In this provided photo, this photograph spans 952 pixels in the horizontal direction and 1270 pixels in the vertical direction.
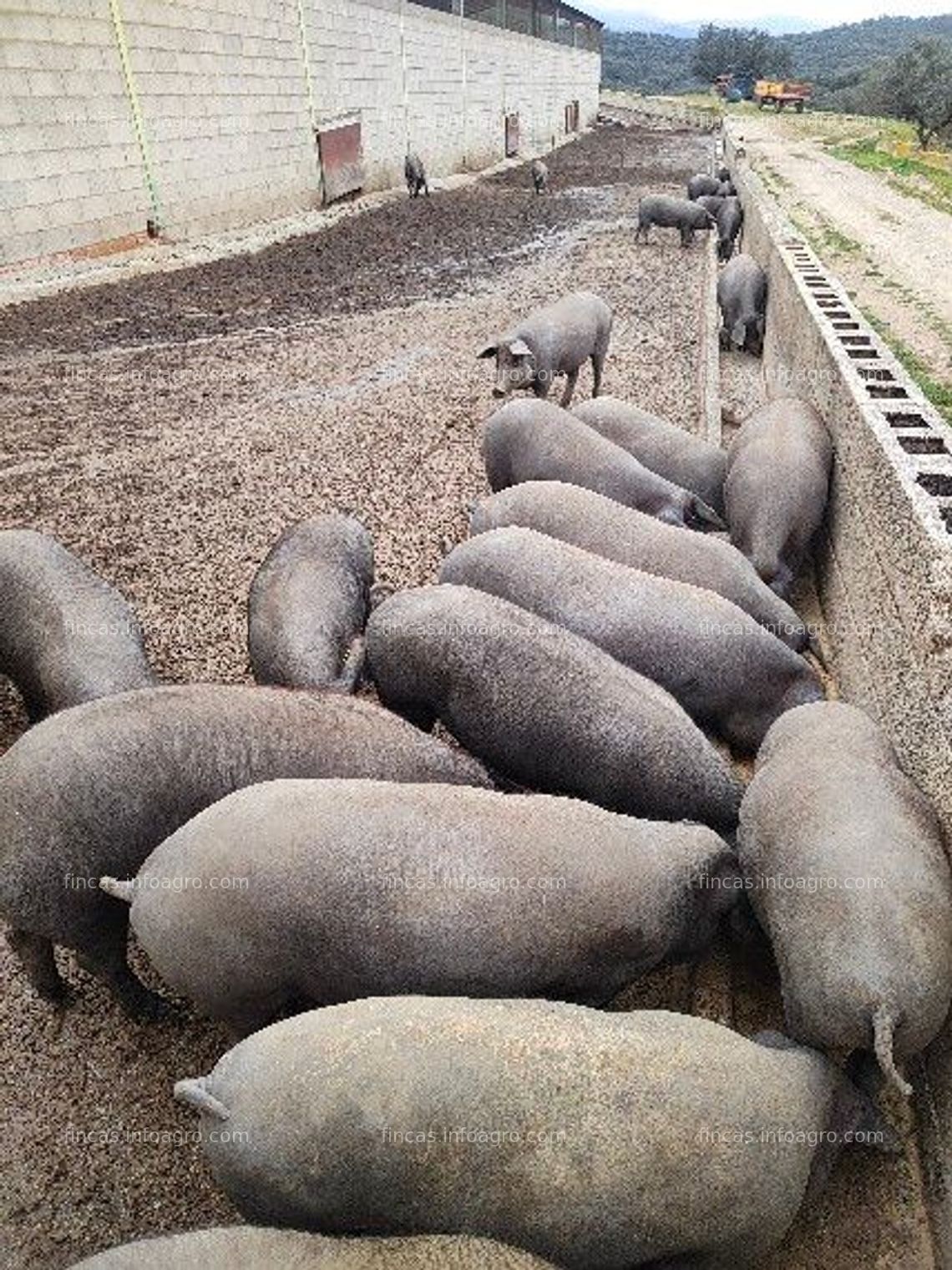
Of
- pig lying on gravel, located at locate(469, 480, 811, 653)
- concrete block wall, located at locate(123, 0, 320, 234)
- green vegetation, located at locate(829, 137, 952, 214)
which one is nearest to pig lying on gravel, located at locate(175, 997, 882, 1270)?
pig lying on gravel, located at locate(469, 480, 811, 653)

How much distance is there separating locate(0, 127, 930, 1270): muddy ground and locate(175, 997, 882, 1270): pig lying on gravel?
2.05ft

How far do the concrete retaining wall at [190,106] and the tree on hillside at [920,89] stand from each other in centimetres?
1942

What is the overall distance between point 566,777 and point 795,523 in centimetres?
267

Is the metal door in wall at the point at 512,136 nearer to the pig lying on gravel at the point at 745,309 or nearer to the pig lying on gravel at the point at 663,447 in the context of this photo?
the pig lying on gravel at the point at 745,309

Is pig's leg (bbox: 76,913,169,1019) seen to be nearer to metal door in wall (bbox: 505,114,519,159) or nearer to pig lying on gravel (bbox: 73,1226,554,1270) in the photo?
pig lying on gravel (bbox: 73,1226,554,1270)

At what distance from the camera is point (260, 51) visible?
1891 centimetres

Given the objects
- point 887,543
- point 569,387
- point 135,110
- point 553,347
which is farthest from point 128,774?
point 135,110

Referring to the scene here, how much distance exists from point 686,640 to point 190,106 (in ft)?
52.7

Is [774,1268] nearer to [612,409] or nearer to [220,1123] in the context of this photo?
[220,1123]

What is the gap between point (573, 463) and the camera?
634 cm

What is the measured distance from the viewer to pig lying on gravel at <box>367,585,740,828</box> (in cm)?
386

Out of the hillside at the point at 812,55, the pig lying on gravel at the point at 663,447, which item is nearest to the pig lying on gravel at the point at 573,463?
the pig lying on gravel at the point at 663,447

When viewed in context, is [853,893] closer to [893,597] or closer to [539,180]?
[893,597]

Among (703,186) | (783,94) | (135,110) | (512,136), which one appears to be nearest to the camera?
(135,110)
